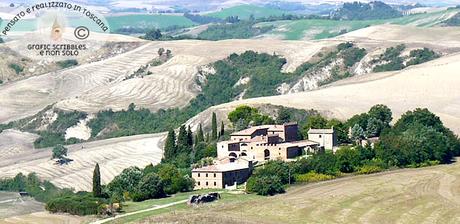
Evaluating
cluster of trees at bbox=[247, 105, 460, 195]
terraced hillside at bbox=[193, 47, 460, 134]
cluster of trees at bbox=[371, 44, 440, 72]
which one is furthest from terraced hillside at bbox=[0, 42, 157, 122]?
cluster of trees at bbox=[247, 105, 460, 195]

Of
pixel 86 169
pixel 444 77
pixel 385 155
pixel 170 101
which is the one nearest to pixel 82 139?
pixel 170 101

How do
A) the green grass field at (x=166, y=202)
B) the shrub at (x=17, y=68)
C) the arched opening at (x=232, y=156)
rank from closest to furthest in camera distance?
the green grass field at (x=166, y=202) → the arched opening at (x=232, y=156) → the shrub at (x=17, y=68)

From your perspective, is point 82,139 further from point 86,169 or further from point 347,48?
point 347,48

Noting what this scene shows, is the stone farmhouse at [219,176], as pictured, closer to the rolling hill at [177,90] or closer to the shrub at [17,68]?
the rolling hill at [177,90]

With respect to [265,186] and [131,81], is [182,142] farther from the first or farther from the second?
[131,81]

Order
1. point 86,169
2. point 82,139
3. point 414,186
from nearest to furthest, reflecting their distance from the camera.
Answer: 1. point 414,186
2. point 86,169
3. point 82,139

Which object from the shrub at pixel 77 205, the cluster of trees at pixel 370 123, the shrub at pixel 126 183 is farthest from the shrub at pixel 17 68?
the shrub at pixel 77 205

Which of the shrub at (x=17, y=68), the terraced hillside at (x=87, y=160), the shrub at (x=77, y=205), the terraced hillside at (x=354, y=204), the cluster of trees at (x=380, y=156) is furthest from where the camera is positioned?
the shrub at (x=17, y=68)
